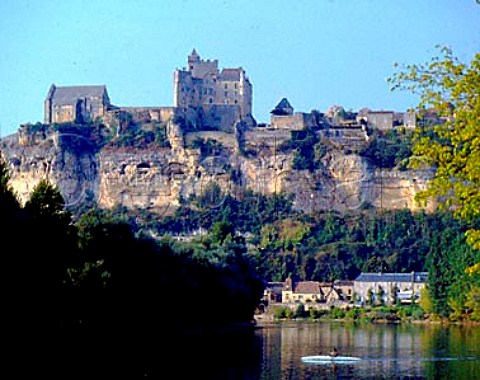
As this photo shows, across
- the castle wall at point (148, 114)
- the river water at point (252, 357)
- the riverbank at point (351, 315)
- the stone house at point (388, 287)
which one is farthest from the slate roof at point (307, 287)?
the river water at point (252, 357)

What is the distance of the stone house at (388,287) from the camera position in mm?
81475

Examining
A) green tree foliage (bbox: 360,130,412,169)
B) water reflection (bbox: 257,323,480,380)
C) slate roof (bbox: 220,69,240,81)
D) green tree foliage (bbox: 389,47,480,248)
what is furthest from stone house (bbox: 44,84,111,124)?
green tree foliage (bbox: 389,47,480,248)

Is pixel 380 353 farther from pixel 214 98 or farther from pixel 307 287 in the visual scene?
pixel 214 98

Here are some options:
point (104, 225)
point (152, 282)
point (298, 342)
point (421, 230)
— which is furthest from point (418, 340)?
point (421, 230)

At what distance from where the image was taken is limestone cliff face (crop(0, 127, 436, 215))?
105 meters

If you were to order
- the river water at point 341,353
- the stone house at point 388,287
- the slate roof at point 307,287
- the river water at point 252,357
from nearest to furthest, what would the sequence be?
1. the river water at point 252,357
2. the river water at point 341,353
3. the stone house at point 388,287
4. the slate roof at point 307,287

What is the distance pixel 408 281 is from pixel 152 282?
5184 centimetres

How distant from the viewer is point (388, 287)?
84938 millimetres

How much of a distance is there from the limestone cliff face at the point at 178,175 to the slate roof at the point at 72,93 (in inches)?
203

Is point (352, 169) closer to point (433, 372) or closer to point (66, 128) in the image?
point (66, 128)

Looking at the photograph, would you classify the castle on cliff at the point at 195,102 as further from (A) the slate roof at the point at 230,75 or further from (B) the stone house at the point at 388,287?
(B) the stone house at the point at 388,287

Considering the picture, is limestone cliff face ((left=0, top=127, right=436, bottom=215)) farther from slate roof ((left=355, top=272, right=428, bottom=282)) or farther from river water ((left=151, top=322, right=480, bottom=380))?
river water ((left=151, top=322, right=480, bottom=380))

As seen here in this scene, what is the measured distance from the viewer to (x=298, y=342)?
42375mm

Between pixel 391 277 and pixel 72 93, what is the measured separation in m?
43.3
